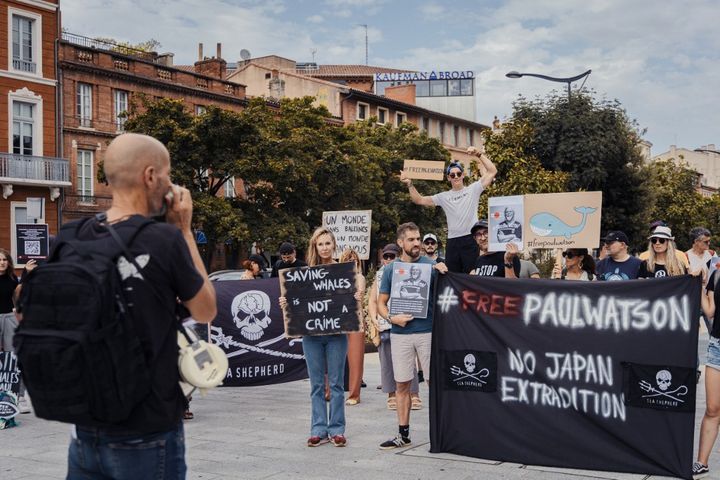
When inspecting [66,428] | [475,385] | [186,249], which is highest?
[186,249]

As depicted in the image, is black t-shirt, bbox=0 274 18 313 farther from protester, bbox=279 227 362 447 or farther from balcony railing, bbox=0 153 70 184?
balcony railing, bbox=0 153 70 184

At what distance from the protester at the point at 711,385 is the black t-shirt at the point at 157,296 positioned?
434 centimetres

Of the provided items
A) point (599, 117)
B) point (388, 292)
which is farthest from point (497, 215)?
point (599, 117)

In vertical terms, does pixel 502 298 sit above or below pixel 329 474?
above

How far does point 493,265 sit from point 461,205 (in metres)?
0.72

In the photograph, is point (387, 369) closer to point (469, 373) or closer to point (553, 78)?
point (469, 373)

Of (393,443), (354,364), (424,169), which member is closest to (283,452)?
(393,443)

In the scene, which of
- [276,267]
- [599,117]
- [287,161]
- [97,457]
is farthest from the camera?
[287,161]

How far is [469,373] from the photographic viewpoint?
688 cm

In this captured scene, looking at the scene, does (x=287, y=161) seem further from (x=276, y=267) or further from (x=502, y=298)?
(x=502, y=298)

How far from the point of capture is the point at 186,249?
294 centimetres

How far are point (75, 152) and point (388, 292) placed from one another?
114 feet

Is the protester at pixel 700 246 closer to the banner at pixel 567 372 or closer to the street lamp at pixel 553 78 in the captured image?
the banner at pixel 567 372

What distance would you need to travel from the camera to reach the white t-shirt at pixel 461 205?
8.85 m
